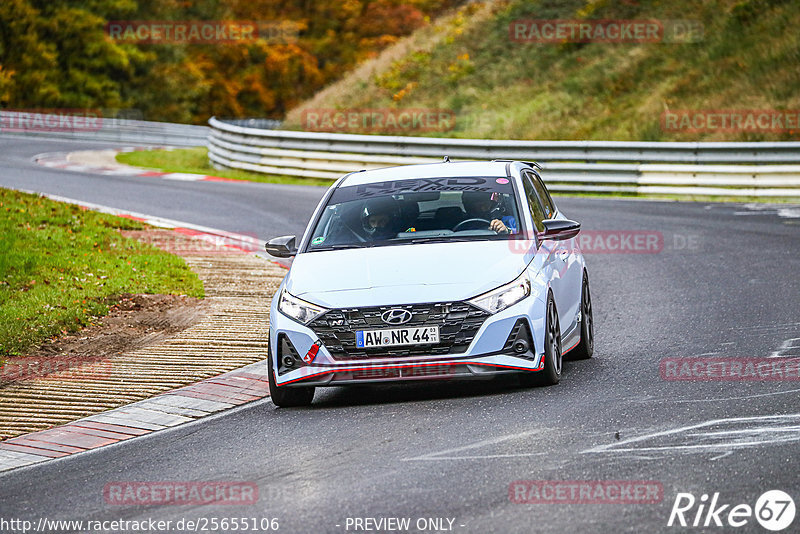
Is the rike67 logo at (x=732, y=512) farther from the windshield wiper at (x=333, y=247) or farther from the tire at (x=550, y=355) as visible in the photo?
the windshield wiper at (x=333, y=247)

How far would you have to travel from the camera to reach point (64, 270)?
14445 millimetres

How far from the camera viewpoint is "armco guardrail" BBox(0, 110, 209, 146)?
156ft

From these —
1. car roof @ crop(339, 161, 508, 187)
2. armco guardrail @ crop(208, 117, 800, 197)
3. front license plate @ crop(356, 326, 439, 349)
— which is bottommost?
armco guardrail @ crop(208, 117, 800, 197)

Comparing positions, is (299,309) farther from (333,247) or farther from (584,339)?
(584,339)

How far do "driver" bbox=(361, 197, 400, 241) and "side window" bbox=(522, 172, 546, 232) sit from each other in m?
1.10

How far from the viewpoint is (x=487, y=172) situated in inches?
410

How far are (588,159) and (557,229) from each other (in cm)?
1662

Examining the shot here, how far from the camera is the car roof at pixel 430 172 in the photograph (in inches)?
409

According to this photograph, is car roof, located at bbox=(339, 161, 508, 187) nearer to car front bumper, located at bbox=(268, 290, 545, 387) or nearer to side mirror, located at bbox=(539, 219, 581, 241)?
side mirror, located at bbox=(539, 219, 581, 241)

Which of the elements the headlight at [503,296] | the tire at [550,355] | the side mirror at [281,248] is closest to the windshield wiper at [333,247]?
the side mirror at [281,248]

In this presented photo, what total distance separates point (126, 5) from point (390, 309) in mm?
→ 58809

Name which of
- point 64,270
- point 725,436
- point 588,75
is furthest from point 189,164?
point 725,436

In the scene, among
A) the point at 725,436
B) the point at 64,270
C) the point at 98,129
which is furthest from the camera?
the point at 98,129

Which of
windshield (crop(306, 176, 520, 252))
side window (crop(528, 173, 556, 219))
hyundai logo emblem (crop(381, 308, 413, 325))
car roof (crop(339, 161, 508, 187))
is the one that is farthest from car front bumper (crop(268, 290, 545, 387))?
side window (crop(528, 173, 556, 219))
